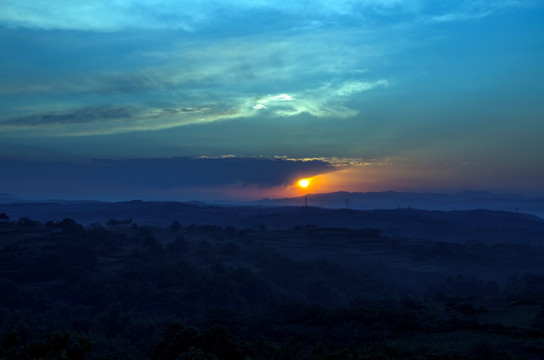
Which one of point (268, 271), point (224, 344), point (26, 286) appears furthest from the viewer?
point (268, 271)

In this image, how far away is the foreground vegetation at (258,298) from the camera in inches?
1561

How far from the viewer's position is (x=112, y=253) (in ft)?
410

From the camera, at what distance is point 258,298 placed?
9244 centimetres

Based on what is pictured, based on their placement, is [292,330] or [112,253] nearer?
[292,330]

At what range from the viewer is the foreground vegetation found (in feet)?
130

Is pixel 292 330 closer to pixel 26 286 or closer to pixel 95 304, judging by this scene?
pixel 95 304

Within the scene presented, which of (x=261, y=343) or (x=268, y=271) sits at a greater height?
(x=261, y=343)

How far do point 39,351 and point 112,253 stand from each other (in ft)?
353

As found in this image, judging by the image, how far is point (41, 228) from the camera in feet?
484

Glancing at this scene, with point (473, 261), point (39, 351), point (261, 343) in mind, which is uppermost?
point (39, 351)

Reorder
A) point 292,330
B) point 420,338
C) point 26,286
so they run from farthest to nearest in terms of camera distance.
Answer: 1. point 26,286
2. point 292,330
3. point 420,338

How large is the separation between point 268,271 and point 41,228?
8502 cm

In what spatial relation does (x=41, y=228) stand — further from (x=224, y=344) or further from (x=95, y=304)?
(x=224, y=344)

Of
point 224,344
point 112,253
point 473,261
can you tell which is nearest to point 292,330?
point 224,344
